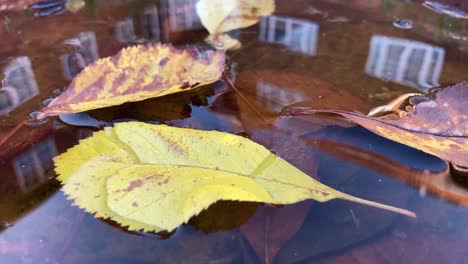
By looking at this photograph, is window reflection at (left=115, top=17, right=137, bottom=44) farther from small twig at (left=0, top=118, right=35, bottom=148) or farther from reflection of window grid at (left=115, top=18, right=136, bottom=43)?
small twig at (left=0, top=118, right=35, bottom=148)

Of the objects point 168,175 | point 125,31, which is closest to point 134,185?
point 168,175

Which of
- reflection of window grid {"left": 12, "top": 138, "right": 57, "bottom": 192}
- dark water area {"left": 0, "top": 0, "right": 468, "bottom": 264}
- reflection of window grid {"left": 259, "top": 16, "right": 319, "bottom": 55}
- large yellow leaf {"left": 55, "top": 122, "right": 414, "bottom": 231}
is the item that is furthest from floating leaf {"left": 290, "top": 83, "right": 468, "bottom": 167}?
reflection of window grid {"left": 12, "top": 138, "right": 57, "bottom": 192}

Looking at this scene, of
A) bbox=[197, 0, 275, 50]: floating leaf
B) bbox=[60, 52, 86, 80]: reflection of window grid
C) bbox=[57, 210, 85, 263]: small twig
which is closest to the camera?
bbox=[57, 210, 85, 263]: small twig

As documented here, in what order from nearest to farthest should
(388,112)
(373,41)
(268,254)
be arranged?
(268,254) → (388,112) → (373,41)

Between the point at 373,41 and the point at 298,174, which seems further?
the point at 373,41

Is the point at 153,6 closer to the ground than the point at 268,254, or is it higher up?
higher up

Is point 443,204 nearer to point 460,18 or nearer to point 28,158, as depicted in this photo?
point 28,158

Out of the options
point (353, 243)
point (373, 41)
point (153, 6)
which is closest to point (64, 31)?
point (153, 6)
